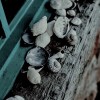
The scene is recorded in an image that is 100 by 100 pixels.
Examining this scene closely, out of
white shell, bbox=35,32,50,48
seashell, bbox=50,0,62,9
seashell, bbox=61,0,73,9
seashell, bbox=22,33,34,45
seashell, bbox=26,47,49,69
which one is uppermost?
seashell, bbox=50,0,62,9

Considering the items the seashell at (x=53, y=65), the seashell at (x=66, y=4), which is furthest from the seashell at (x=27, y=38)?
the seashell at (x=66, y=4)

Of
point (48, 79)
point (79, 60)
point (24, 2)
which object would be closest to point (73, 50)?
point (79, 60)

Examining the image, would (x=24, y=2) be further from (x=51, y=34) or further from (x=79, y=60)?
(x=79, y=60)

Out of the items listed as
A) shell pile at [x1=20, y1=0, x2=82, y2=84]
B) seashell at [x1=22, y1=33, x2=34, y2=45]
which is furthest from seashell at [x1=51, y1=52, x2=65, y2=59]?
seashell at [x1=22, y1=33, x2=34, y2=45]

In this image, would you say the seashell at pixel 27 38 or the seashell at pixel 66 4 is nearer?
the seashell at pixel 27 38

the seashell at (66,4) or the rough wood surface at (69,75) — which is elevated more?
the seashell at (66,4)

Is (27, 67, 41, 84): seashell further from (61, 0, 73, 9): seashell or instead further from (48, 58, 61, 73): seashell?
(61, 0, 73, 9): seashell

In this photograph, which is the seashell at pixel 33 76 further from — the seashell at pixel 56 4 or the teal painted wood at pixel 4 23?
the seashell at pixel 56 4
